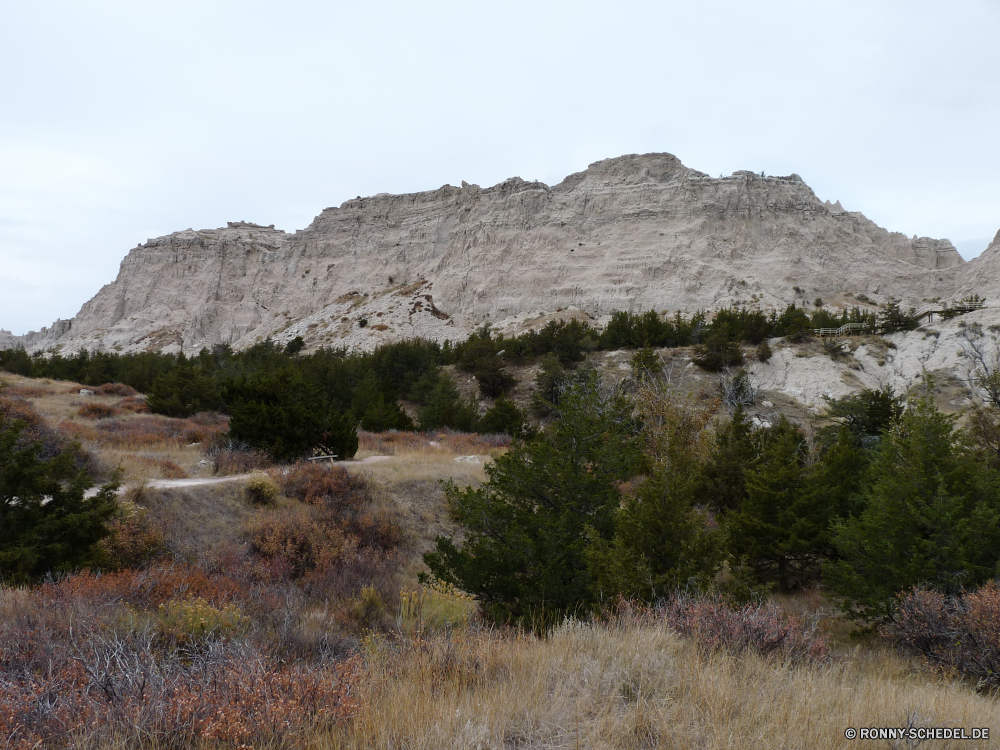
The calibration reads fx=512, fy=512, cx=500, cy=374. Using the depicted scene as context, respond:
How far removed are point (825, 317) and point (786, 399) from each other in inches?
577

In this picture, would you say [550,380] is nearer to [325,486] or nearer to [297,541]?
[325,486]

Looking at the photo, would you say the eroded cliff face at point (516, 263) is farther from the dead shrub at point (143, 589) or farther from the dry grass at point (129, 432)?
the dead shrub at point (143, 589)

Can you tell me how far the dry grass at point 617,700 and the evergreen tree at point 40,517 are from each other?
5.04 metres

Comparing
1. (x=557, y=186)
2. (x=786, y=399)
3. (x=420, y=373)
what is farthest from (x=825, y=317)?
(x=557, y=186)

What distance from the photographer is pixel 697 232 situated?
5797cm

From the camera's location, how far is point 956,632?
507 centimetres

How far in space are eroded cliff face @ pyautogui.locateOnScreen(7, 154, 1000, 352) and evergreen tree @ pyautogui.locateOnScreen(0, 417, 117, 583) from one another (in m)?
48.8

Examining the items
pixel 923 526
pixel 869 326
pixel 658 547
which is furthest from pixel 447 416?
pixel 869 326

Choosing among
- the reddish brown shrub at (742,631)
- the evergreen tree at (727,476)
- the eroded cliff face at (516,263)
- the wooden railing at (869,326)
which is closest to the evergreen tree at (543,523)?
the reddish brown shrub at (742,631)

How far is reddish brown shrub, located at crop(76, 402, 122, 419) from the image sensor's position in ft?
57.4

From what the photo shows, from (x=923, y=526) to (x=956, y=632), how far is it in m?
2.14

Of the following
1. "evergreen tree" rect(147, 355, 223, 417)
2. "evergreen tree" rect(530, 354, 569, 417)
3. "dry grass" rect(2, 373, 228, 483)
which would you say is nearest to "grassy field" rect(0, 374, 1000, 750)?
"dry grass" rect(2, 373, 228, 483)

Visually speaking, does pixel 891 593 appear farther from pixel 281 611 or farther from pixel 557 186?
pixel 557 186

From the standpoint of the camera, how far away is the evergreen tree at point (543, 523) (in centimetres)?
670
